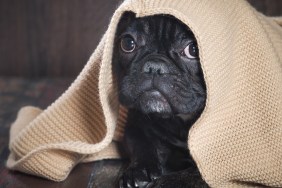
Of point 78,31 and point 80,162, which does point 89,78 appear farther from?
point 78,31

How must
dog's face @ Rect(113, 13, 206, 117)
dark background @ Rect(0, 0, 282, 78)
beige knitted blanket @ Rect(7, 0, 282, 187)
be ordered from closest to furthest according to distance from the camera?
beige knitted blanket @ Rect(7, 0, 282, 187) < dog's face @ Rect(113, 13, 206, 117) < dark background @ Rect(0, 0, 282, 78)

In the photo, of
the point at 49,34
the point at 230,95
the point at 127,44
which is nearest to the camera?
the point at 230,95

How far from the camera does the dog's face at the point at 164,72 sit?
138cm

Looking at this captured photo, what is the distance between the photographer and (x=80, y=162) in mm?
1600

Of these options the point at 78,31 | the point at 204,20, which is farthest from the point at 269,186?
the point at 78,31

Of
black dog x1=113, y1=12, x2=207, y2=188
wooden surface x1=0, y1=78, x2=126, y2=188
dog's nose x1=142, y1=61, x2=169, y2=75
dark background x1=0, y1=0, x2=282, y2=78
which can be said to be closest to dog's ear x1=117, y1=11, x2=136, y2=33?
black dog x1=113, y1=12, x2=207, y2=188

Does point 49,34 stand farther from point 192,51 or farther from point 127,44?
point 192,51

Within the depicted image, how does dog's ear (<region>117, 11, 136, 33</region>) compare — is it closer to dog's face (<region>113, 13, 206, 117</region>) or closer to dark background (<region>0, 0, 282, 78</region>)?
dog's face (<region>113, 13, 206, 117</region>)

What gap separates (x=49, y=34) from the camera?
7.89ft

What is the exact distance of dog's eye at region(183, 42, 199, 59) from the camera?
138 centimetres

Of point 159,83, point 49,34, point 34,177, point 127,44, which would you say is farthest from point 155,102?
point 49,34

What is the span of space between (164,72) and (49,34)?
1.12 meters

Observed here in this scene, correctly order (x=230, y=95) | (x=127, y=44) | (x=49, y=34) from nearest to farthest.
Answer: (x=230, y=95), (x=127, y=44), (x=49, y=34)

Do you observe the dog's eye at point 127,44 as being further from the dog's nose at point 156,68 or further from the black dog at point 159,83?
the dog's nose at point 156,68
